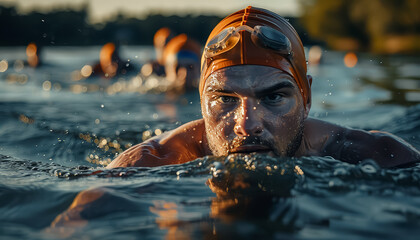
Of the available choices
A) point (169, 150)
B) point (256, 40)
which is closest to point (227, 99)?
point (256, 40)

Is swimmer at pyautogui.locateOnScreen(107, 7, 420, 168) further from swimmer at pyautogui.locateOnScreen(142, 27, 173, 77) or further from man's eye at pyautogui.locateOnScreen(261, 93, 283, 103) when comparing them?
swimmer at pyautogui.locateOnScreen(142, 27, 173, 77)

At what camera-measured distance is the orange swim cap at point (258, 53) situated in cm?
375

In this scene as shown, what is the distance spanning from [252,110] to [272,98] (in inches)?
9.4

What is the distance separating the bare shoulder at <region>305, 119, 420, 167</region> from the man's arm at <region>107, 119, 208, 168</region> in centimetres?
103

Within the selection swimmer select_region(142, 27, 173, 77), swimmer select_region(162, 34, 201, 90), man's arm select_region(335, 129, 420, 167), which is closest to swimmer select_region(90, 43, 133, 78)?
swimmer select_region(142, 27, 173, 77)

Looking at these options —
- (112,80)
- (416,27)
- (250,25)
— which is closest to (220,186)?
(250,25)

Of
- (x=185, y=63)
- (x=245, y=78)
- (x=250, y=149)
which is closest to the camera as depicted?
(x=250, y=149)

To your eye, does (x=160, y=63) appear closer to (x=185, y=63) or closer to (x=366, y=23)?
(x=185, y=63)

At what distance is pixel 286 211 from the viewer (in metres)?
2.83

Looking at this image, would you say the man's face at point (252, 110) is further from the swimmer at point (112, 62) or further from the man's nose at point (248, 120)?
the swimmer at point (112, 62)

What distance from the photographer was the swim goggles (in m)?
3.80

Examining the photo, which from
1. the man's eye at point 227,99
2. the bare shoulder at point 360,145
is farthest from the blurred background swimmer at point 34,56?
the man's eye at point 227,99

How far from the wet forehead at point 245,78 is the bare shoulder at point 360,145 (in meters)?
0.93

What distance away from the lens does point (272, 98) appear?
365cm
